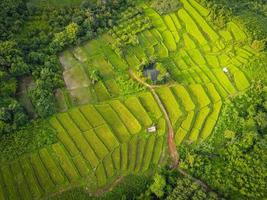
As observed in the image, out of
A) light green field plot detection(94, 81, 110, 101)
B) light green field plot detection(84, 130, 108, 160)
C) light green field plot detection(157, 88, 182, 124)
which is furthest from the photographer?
light green field plot detection(94, 81, 110, 101)

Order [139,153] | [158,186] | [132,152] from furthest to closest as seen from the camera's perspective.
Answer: [139,153] → [132,152] → [158,186]

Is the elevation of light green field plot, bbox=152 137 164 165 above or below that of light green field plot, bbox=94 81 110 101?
below

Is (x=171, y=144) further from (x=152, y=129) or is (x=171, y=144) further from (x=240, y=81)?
(x=240, y=81)

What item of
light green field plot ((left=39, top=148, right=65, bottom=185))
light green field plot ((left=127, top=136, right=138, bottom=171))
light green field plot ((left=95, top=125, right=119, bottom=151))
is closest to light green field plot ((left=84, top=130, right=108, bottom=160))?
light green field plot ((left=95, top=125, right=119, bottom=151))

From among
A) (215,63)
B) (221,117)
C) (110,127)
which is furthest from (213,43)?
(110,127)

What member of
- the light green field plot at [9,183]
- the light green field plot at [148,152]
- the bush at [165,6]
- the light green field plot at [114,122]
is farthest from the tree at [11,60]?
the bush at [165,6]

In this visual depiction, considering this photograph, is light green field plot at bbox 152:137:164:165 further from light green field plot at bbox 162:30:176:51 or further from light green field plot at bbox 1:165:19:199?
light green field plot at bbox 162:30:176:51

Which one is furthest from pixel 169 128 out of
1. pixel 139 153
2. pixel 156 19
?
pixel 156 19

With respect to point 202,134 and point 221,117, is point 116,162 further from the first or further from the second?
point 221,117
